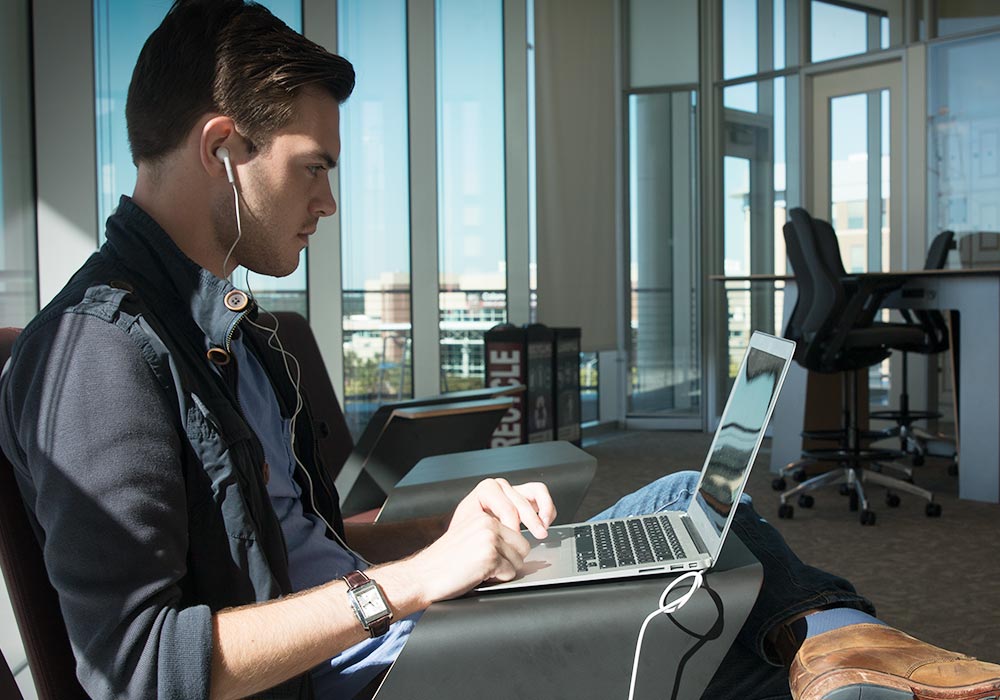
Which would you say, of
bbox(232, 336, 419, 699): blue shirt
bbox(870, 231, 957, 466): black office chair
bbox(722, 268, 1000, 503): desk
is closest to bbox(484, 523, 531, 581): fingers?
bbox(232, 336, 419, 699): blue shirt

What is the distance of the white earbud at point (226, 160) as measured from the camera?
3.60ft

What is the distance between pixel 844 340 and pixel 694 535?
3305 mm

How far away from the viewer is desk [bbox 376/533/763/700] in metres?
0.91

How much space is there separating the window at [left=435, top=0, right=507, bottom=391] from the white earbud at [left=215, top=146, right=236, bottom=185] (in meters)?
4.23

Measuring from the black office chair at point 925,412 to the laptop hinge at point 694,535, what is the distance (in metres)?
4.03

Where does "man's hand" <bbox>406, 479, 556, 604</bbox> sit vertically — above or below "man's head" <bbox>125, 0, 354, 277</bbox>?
below

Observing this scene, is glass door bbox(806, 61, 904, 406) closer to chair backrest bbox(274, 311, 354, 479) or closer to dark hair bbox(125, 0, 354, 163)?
chair backrest bbox(274, 311, 354, 479)

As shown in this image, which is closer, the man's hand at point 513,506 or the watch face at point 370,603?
the watch face at point 370,603

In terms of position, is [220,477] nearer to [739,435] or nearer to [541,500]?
[541,500]

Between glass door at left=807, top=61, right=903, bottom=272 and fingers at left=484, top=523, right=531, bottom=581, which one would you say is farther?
glass door at left=807, top=61, right=903, bottom=272

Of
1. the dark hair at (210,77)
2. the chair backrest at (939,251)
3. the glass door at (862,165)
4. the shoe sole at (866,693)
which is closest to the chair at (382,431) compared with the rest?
the dark hair at (210,77)

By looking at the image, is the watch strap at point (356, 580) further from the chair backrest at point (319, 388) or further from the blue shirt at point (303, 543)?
the chair backrest at point (319, 388)

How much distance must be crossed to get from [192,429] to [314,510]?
42 cm

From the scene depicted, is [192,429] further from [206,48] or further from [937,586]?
[937,586]
